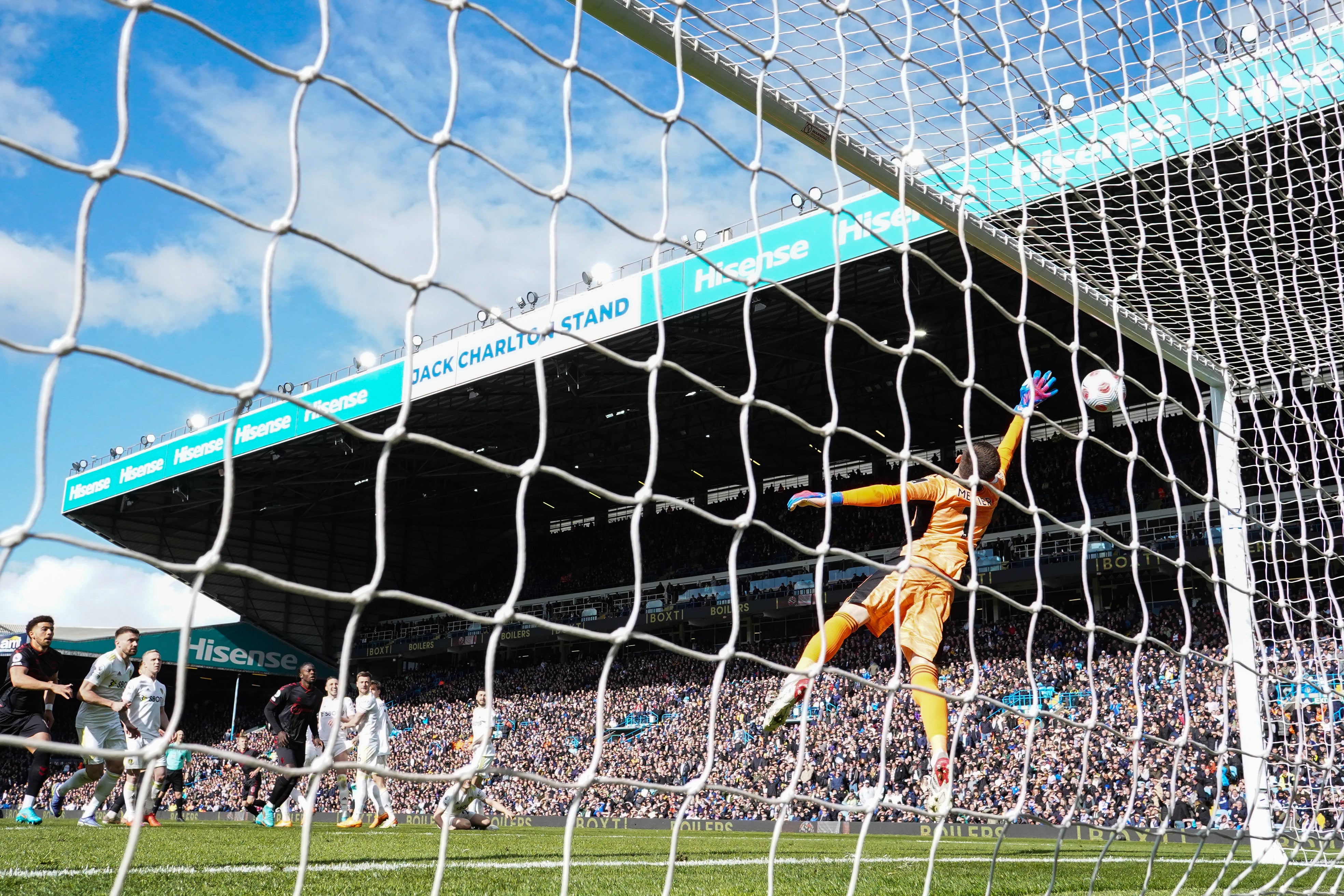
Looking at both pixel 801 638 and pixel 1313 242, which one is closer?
pixel 1313 242

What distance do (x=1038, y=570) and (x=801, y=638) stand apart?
21961mm

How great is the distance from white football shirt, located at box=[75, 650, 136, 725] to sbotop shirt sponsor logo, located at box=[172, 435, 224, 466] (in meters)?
17.0

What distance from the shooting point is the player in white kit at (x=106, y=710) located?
7258 mm

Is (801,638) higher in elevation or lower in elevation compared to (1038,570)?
higher

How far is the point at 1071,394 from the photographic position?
2278cm

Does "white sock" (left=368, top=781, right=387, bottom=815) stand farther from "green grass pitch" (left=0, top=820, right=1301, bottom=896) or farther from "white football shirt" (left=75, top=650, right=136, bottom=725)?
"white football shirt" (left=75, top=650, right=136, bottom=725)

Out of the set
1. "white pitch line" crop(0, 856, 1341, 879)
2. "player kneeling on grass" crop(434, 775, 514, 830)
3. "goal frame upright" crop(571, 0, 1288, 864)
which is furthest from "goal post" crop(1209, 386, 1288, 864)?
"player kneeling on grass" crop(434, 775, 514, 830)

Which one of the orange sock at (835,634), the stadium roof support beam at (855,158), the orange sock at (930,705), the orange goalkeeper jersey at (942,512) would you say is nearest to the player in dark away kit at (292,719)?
the orange sock at (835,634)

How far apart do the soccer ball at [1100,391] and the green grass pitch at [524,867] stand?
7.04 feet

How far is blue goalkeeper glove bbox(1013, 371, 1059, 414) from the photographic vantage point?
4.91m

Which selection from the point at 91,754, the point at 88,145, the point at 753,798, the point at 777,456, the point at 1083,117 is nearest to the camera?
the point at 91,754

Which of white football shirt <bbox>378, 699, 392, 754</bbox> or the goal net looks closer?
the goal net

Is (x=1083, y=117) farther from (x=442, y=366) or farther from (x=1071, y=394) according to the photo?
(x=1071, y=394)

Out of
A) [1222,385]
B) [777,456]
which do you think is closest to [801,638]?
[777,456]
